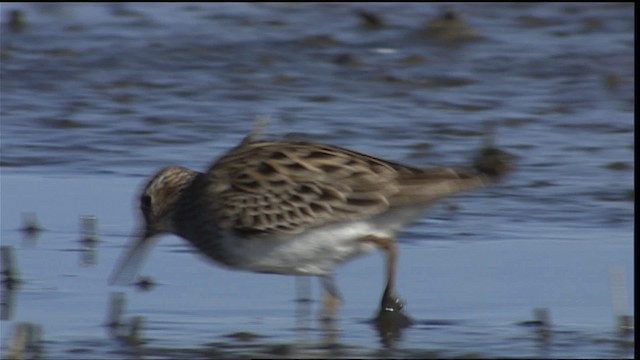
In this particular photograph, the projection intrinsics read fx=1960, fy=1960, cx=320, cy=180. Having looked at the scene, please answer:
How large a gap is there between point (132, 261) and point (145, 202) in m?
0.27

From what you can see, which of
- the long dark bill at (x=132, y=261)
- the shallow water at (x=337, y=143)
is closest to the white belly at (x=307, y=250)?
the shallow water at (x=337, y=143)

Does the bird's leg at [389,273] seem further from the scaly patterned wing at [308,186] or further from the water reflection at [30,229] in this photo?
the water reflection at [30,229]

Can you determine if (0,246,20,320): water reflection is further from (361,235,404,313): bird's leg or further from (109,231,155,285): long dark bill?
(361,235,404,313): bird's leg

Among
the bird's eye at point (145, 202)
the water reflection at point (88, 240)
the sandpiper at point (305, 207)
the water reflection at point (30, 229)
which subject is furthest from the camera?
the water reflection at point (30, 229)

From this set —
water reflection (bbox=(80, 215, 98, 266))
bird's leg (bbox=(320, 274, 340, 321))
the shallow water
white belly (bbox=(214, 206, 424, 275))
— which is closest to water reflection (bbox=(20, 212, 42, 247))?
the shallow water

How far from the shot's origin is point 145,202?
851cm

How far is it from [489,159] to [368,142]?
4.29ft

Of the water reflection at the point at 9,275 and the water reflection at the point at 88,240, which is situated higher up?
the water reflection at the point at 88,240

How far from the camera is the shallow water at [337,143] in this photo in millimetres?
7895

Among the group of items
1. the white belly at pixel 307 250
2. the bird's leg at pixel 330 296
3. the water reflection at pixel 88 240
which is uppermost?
the water reflection at pixel 88 240

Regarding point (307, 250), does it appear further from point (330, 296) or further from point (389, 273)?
point (389, 273)

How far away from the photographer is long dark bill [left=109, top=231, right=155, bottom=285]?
8422 millimetres

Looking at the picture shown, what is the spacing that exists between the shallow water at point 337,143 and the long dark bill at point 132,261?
0.05 m

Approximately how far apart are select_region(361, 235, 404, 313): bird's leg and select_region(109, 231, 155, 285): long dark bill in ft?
3.37
